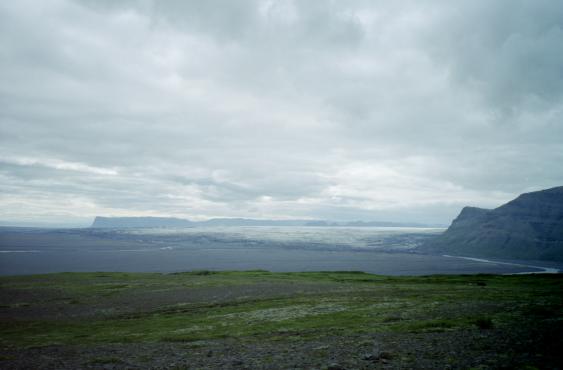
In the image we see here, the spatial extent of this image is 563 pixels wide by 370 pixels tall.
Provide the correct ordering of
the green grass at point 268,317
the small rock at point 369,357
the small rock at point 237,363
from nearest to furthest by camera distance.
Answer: the small rock at point 369,357 < the small rock at point 237,363 < the green grass at point 268,317

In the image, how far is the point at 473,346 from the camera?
2389cm

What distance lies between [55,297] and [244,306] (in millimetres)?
39460

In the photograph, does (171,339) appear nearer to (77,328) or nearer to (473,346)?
(77,328)

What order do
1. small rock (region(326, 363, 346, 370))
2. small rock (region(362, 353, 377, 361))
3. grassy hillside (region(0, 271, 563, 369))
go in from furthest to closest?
grassy hillside (region(0, 271, 563, 369)), small rock (region(362, 353, 377, 361)), small rock (region(326, 363, 346, 370))

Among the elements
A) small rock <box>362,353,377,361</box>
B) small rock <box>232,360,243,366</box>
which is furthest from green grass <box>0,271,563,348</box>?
small rock <box>362,353,377,361</box>

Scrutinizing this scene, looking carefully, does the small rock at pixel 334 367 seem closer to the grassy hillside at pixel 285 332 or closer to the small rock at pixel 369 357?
the grassy hillside at pixel 285 332

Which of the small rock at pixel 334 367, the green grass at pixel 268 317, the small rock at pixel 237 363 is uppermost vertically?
the small rock at pixel 334 367

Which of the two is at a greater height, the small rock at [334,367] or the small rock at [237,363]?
the small rock at [334,367]

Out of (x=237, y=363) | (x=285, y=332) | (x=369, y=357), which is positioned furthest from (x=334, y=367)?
(x=285, y=332)

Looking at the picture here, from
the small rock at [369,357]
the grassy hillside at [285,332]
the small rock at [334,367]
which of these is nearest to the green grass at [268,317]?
the grassy hillside at [285,332]

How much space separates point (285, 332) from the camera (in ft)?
110

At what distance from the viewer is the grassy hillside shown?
23141 millimetres

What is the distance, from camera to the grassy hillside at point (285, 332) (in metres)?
23.1

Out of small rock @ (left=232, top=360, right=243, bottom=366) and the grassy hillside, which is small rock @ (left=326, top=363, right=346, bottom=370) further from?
small rock @ (left=232, top=360, right=243, bottom=366)
